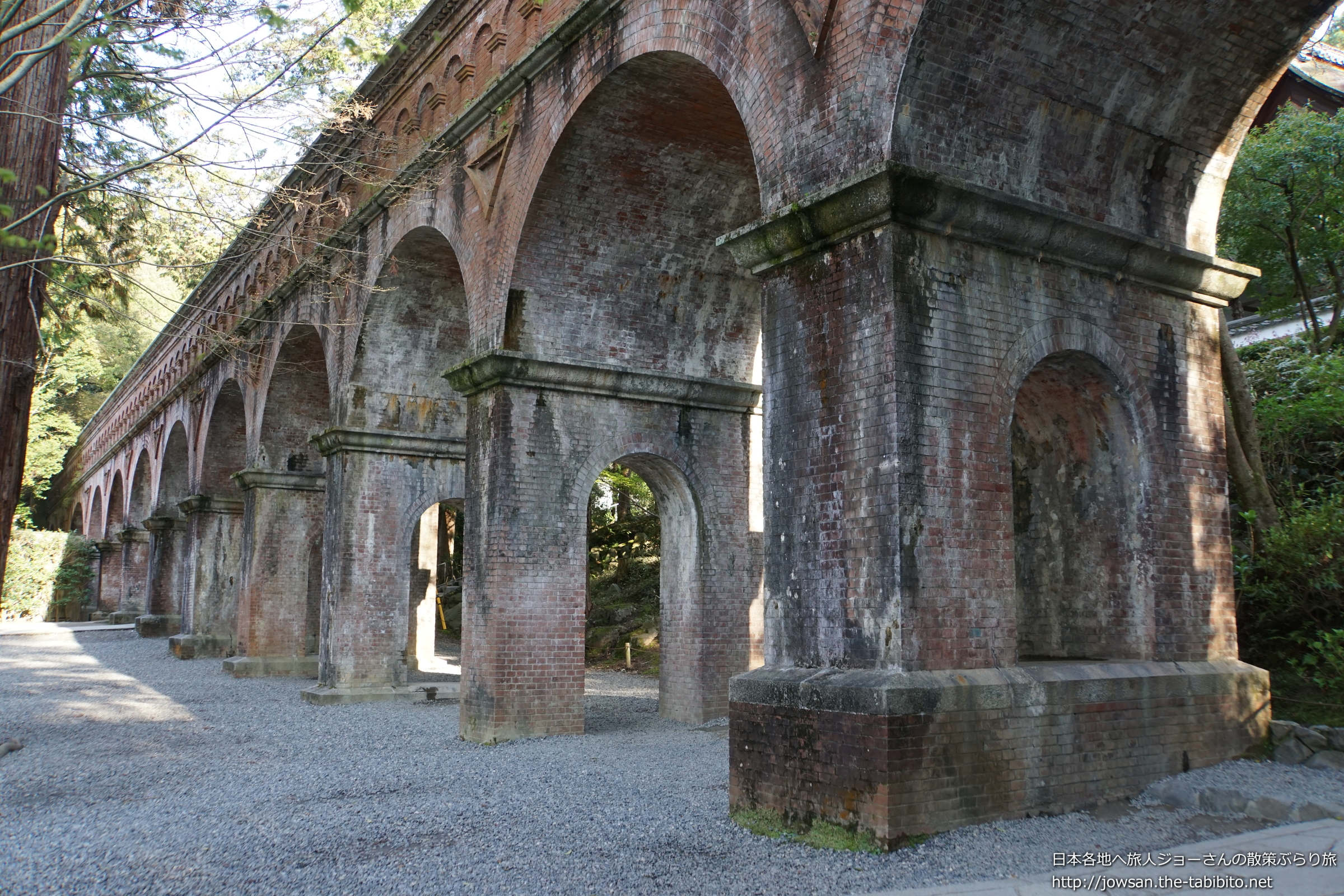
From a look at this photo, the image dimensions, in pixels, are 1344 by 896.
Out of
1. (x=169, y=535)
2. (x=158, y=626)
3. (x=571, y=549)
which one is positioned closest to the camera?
(x=571, y=549)

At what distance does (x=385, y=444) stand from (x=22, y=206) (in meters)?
8.39

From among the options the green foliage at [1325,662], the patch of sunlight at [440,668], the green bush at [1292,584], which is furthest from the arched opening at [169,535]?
the green foliage at [1325,662]

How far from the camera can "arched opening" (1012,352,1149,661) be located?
726 centimetres

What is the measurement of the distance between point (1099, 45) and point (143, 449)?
32650 mm

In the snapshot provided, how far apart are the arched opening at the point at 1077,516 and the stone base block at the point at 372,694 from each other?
922cm

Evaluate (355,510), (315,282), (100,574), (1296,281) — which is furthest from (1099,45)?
(100,574)

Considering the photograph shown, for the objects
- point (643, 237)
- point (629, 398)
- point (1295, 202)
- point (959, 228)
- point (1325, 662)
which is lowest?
point (1325, 662)

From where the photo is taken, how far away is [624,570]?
73.0 feet

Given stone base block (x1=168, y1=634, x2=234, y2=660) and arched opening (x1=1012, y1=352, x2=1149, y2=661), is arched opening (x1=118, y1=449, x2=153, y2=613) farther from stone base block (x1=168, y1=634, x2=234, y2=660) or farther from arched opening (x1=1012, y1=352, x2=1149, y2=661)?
arched opening (x1=1012, y1=352, x2=1149, y2=661)

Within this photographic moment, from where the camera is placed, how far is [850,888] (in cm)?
512

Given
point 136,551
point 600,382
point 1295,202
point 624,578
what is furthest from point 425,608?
point 136,551

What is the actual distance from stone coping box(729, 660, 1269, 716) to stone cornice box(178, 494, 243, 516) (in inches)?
778

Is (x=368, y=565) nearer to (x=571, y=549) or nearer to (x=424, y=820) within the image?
(x=571, y=549)

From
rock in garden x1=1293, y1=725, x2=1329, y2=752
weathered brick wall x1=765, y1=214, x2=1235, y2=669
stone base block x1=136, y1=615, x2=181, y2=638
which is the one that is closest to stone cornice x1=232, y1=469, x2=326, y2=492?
stone base block x1=136, y1=615, x2=181, y2=638
